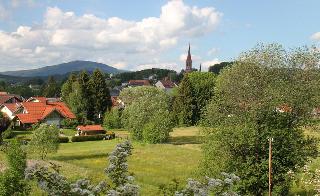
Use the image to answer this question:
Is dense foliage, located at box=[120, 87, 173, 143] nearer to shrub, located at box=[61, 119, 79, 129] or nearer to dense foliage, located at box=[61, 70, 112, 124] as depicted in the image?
shrub, located at box=[61, 119, 79, 129]

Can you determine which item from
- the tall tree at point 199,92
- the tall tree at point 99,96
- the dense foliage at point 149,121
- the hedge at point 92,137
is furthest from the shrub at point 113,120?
the tall tree at point 199,92

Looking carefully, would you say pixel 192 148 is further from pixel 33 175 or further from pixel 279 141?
pixel 33 175

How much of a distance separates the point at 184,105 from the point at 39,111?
105ft

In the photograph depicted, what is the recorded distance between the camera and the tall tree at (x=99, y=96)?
325 feet

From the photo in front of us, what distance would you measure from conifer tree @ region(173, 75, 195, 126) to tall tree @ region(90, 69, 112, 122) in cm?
1628

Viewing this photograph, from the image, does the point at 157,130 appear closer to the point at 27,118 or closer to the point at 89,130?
the point at 89,130

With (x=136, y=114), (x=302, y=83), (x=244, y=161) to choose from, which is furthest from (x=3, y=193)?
(x=136, y=114)

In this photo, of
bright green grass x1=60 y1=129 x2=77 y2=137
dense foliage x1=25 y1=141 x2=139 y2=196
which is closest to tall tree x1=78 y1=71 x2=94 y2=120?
bright green grass x1=60 y1=129 x2=77 y2=137

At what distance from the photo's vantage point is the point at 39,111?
9169cm

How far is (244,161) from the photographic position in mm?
26078

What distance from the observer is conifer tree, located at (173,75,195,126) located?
319 feet

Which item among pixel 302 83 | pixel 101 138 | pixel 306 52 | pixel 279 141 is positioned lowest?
pixel 101 138

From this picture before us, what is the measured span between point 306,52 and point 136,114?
30.8 meters

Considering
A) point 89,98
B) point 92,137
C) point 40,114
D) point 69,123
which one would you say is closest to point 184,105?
point 89,98
